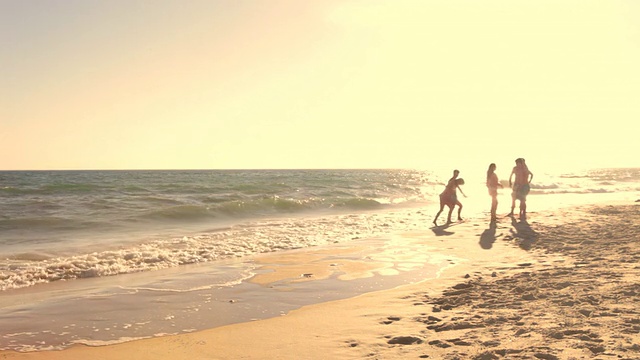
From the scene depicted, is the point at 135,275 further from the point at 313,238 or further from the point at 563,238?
the point at 563,238

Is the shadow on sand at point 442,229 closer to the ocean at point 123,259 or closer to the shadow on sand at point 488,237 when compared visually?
the ocean at point 123,259

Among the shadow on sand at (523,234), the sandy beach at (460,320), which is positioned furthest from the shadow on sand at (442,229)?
the sandy beach at (460,320)

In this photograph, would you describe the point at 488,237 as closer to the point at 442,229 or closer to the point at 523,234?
the point at 523,234

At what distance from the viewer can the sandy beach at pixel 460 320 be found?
399cm

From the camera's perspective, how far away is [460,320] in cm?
484

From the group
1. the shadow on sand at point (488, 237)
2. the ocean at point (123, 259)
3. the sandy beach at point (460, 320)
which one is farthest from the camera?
the shadow on sand at point (488, 237)

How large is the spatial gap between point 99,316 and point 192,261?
4333 mm

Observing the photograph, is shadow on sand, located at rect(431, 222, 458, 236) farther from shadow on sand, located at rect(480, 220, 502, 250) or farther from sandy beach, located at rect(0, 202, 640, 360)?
sandy beach, located at rect(0, 202, 640, 360)

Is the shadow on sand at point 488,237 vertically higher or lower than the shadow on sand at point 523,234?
lower

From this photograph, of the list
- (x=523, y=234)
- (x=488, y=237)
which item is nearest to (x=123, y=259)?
(x=488, y=237)

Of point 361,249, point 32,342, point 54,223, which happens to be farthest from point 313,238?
point 54,223

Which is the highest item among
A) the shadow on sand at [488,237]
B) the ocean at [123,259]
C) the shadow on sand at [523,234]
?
the shadow on sand at [523,234]

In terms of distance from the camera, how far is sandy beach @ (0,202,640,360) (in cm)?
399

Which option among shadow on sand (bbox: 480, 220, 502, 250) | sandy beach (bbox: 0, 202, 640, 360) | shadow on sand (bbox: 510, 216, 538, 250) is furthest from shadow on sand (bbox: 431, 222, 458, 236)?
sandy beach (bbox: 0, 202, 640, 360)
